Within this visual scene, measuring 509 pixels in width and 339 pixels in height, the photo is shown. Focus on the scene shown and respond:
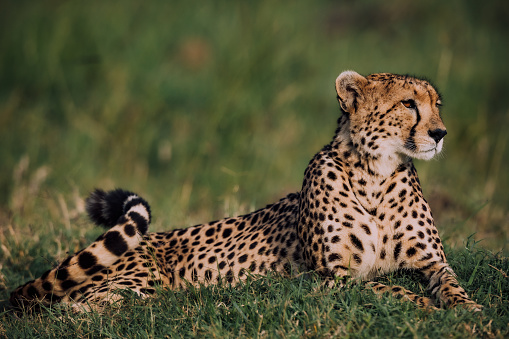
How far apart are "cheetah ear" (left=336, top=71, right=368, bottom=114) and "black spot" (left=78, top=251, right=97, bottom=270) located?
1623 millimetres

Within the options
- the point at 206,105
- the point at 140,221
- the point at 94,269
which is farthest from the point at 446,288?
the point at 206,105

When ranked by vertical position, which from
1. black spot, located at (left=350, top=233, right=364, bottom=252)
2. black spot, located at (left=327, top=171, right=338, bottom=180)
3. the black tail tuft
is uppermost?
black spot, located at (left=327, top=171, right=338, bottom=180)

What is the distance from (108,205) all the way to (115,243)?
1.07 ft

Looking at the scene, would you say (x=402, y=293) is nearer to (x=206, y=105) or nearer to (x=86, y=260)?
(x=86, y=260)

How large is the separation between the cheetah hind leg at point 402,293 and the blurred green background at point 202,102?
2.55 meters

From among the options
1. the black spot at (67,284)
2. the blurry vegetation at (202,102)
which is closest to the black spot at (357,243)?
the black spot at (67,284)

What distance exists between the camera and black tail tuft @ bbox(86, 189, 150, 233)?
15.0ft

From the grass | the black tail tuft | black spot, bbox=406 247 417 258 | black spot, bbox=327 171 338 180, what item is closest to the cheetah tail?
the black tail tuft

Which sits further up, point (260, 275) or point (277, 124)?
point (277, 124)

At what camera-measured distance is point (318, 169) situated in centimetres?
409

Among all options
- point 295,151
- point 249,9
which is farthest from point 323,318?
point 249,9

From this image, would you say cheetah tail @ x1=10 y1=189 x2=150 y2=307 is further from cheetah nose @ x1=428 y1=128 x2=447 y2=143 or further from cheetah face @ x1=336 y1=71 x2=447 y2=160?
cheetah nose @ x1=428 y1=128 x2=447 y2=143

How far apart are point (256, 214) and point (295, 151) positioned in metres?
4.38

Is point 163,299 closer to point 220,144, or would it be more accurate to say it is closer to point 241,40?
point 220,144
